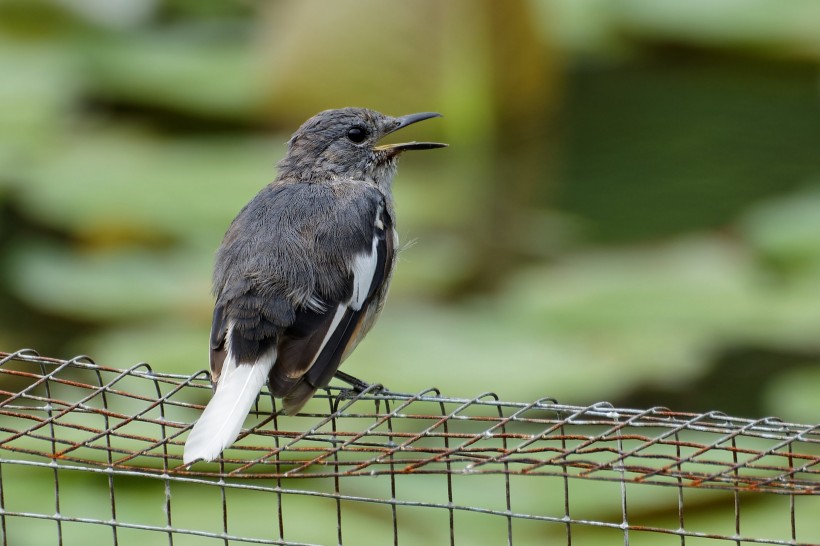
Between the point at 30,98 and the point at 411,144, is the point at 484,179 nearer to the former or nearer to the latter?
the point at 30,98

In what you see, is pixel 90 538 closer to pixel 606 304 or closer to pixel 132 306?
pixel 132 306

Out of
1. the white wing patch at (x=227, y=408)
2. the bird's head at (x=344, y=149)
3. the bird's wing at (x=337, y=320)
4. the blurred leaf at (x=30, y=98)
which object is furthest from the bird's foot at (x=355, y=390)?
the blurred leaf at (x=30, y=98)

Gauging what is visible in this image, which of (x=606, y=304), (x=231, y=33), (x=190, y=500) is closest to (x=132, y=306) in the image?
(x=190, y=500)

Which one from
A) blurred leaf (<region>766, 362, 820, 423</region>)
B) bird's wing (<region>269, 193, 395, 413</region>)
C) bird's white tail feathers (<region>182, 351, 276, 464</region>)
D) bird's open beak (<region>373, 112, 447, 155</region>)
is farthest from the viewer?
blurred leaf (<region>766, 362, 820, 423</region>)

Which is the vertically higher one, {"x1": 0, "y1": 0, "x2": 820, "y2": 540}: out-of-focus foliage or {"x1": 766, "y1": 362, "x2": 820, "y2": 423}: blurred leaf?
{"x1": 0, "y1": 0, "x2": 820, "y2": 540}: out-of-focus foliage

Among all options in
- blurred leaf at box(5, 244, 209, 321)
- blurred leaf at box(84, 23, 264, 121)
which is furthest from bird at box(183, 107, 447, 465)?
blurred leaf at box(84, 23, 264, 121)

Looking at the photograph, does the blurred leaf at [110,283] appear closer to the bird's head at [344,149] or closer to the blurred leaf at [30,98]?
the blurred leaf at [30,98]

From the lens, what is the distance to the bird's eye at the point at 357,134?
5.18 m

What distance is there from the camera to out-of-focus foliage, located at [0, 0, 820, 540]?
6301 mm

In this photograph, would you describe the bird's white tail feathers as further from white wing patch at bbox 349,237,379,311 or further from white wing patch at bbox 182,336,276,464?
white wing patch at bbox 349,237,379,311

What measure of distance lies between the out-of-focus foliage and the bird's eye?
1198 mm

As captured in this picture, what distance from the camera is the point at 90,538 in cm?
500

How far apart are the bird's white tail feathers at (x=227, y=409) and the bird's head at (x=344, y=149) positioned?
1287 mm

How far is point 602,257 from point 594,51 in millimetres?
3664
